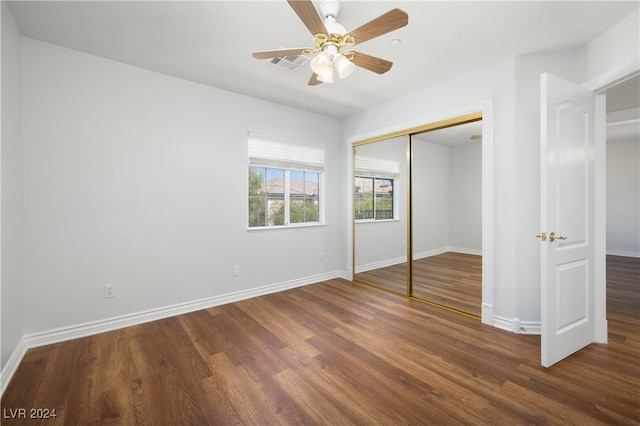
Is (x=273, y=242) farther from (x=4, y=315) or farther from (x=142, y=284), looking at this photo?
(x=4, y=315)

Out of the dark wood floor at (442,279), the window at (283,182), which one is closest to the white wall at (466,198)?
the dark wood floor at (442,279)

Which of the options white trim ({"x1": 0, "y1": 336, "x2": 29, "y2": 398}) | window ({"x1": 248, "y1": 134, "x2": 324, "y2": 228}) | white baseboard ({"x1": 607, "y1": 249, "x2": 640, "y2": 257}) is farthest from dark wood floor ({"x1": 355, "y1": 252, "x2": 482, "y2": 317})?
white baseboard ({"x1": 607, "y1": 249, "x2": 640, "y2": 257})

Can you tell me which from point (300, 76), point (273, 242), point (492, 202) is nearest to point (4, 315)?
point (273, 242)

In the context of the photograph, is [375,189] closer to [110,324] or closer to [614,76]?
[614,76]

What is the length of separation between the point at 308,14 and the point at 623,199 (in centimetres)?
809

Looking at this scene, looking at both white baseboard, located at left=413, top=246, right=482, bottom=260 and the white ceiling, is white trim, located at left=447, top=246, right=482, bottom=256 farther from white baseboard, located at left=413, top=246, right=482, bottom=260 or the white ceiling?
the white ceiling

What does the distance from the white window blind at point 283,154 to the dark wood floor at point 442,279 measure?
76.7 inches

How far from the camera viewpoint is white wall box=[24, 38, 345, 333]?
93.8 inches

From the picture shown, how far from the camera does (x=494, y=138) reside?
8.96 feet

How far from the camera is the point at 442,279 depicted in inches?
154

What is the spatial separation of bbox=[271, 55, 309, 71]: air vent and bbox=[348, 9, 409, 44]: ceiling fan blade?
99cm

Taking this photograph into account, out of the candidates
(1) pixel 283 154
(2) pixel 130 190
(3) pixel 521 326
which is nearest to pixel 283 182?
(1) pixel 283 154

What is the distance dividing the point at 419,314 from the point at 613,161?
6.62 metres

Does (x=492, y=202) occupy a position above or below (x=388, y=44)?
below
